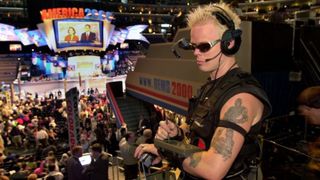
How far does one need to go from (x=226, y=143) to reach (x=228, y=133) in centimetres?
5

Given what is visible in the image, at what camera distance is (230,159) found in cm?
161

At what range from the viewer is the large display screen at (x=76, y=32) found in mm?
35156

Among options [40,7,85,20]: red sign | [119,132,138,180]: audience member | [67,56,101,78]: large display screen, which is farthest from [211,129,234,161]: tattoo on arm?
[40,7,85,20]: red sign

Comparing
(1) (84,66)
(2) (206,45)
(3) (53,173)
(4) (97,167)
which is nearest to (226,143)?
(2) (206,45)

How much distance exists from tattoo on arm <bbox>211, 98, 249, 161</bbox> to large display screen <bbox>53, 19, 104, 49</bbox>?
35838 mm

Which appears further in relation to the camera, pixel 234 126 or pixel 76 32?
pixel 76 32

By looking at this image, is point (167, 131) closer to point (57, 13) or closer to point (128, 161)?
point (128, 161)

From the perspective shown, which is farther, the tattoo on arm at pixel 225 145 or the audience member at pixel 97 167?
the audience member at pixel 97 167

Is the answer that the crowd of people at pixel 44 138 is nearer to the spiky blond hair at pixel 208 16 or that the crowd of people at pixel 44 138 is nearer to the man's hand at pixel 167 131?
the man's hand at pixel 167 131

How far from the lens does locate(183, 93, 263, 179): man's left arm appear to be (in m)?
1.58

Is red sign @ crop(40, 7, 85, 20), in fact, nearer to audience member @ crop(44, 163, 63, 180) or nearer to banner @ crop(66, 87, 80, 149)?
banner @ crop(66, 87, 80, 149)

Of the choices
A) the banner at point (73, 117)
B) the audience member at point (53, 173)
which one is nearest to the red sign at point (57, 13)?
the banner at point (73, 117)

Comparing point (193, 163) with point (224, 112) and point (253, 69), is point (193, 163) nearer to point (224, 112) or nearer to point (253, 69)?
point (224, 112)

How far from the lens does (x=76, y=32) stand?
35781 mm
